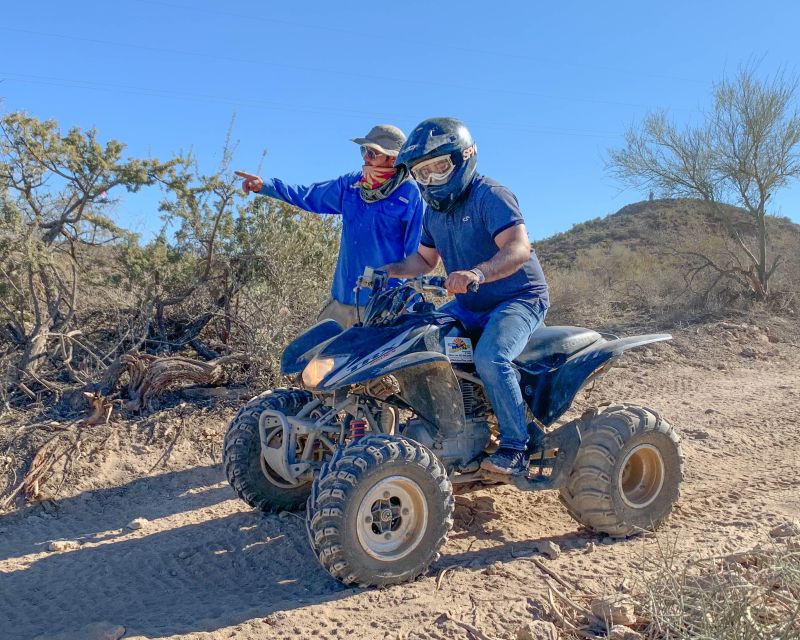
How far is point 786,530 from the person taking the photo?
385cm

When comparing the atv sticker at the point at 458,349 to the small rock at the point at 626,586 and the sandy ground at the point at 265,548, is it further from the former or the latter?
the small rock at the point at 626,586

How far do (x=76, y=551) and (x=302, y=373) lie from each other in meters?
1.96

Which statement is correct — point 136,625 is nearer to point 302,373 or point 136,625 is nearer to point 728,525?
point 302,373

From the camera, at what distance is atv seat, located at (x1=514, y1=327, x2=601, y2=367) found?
423cm

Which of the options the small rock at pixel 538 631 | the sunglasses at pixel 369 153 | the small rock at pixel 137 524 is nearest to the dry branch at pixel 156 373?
the small rock at pixel 137 524

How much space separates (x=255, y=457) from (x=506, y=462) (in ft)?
5.07

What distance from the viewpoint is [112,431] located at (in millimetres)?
5812

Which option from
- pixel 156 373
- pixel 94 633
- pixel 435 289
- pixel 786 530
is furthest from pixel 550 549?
pixel 156 373

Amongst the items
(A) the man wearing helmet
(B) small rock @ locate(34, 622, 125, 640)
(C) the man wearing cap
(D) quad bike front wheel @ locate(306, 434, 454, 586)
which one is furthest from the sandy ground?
(C) the man wearing cap

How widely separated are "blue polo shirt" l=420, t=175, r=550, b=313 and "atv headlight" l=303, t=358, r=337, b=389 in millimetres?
1012

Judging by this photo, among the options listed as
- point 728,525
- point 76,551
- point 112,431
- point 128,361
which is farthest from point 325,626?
point 128,361

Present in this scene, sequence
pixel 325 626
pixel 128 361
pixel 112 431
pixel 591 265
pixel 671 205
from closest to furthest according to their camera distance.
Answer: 1. pixel 325 626
2. pixel 112 431
3. pixel 128 361
4. pixel 591 265
5. pixel 671 205

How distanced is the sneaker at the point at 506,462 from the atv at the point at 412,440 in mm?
64

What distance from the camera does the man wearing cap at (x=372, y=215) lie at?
4.87m
